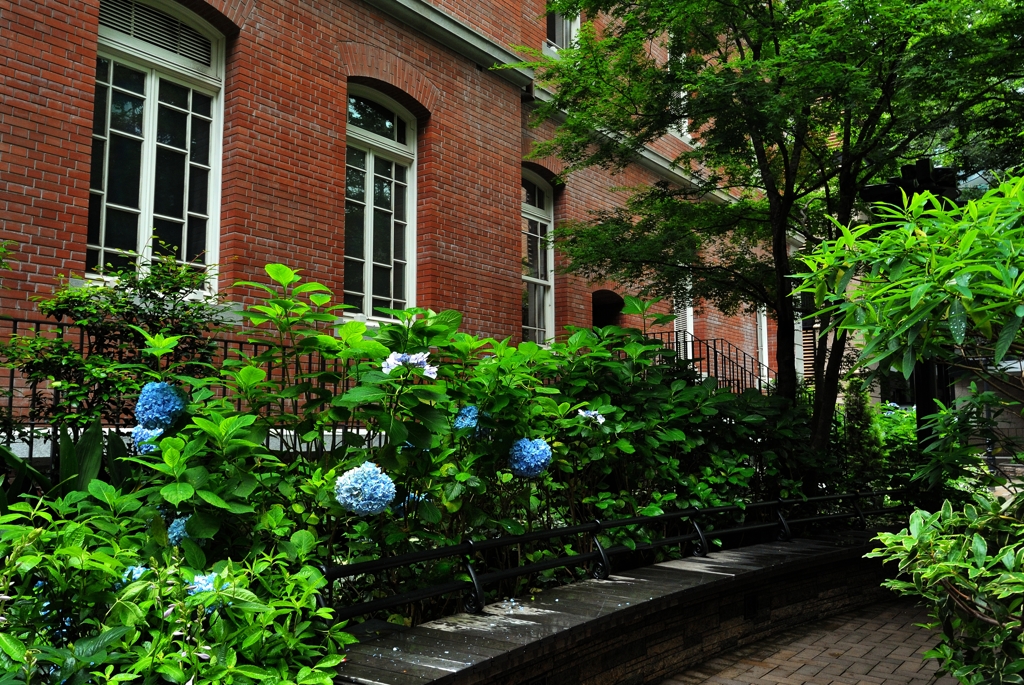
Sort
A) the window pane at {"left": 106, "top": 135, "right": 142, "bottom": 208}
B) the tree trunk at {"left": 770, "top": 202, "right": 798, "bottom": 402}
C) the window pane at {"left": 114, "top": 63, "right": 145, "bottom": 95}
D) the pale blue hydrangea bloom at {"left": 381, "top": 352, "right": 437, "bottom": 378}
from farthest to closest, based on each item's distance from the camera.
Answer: the tree trunk at {"left": 770, "top": 202, "right": 798, "bottom": 402} < the window pane at {"left": 114, "top": 63, "right": 145, "bottom": 95} < the window pane at {"left": 106, "top": 135, "right": 142, "bottom": 208} < the pale blue hydrangea bloom at {"left": 381, "top": 352, "right": 437, "bottom": 378}

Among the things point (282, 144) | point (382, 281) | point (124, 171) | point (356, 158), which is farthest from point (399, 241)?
point (124, 171)

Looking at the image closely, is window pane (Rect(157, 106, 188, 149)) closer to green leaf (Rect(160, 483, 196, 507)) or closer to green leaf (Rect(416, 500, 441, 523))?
green leaf (Rect(416, 500, 441, 523))

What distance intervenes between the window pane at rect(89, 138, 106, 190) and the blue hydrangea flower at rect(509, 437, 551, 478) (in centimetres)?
530

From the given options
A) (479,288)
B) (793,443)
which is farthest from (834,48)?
(479,288)

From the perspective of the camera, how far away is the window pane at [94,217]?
723cm

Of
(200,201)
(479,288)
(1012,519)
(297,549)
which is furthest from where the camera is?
(479,288)

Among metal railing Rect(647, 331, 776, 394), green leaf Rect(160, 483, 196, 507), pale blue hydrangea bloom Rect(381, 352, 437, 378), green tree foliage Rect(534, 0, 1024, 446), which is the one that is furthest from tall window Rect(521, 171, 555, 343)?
green leaf Rect(160, 483, 196, 507)

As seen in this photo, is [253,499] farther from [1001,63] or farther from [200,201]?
[1001,63]

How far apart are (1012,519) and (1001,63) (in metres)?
4.93

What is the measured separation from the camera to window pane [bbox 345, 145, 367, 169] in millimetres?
9758

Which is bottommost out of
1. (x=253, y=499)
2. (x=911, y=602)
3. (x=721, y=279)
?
(x=911, y=602)

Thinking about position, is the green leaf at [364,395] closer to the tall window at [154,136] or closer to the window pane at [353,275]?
the tall window at [154,136]

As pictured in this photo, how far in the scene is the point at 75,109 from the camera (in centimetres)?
689

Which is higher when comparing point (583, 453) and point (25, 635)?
point (583, 453)
